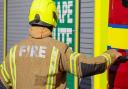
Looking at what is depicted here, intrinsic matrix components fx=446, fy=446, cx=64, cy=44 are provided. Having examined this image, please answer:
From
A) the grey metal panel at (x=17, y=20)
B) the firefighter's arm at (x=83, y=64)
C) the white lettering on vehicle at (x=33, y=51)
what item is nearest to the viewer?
the firefighter's arm at (x=83, y=64)

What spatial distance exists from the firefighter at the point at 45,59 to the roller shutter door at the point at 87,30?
1.56 meters

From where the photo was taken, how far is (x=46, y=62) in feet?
10.3

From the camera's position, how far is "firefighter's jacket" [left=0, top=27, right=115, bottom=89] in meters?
3.08

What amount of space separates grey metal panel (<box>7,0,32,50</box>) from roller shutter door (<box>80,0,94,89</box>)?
1.18 metres

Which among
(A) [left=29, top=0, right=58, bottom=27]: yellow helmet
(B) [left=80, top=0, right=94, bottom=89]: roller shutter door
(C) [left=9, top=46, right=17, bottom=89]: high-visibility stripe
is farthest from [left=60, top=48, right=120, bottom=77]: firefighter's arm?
(B) [left=80, top=0, right=94, bottom=89]: roller shutter door

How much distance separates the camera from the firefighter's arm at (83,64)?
3.06 meters

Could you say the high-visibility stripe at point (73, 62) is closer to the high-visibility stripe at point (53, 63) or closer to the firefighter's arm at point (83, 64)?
the firefighter's arm at point (83, 64)

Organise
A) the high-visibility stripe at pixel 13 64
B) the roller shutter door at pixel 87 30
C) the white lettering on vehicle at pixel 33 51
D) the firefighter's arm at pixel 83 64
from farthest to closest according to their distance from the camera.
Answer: the roller shutter door at pixel 87 30 → the high-visibility stripe at pixel 13 64 → the white lettering on vehicle at pixel 33 51 → the firefighter's arm at pixel 83 64

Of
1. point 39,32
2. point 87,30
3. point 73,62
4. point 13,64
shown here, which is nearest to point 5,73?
point 13,64

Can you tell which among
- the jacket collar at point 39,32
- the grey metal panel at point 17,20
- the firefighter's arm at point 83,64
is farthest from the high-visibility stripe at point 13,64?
the grey metal panel at point 17,20

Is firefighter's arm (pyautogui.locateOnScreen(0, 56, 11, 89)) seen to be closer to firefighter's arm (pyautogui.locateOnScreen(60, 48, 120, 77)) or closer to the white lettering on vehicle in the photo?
the white lettering on vehicle

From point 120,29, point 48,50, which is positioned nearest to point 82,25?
point 120,29

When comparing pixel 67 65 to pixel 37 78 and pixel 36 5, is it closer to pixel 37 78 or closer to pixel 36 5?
pixel 37 78

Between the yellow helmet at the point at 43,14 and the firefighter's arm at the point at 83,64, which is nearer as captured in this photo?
the firefighter's arm at the point at 83,64
